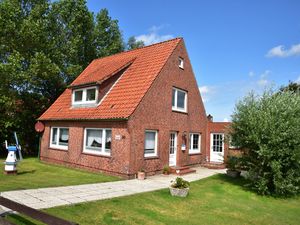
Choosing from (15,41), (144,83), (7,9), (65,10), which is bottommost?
(144,83)

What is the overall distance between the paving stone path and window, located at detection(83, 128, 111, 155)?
2844 mm

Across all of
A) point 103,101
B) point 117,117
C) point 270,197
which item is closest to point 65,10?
point 103,101

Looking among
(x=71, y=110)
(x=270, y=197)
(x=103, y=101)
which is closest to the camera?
(x=270, y=197)

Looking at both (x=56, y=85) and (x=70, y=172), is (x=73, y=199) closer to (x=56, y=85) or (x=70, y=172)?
(x=70, y=172)

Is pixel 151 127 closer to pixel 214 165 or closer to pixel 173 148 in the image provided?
pixel 173 148

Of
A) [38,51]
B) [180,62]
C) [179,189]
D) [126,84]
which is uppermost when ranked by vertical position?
[38,51]

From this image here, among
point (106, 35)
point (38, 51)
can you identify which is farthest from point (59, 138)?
point (106, 35)

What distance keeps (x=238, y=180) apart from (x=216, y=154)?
23.6 feet

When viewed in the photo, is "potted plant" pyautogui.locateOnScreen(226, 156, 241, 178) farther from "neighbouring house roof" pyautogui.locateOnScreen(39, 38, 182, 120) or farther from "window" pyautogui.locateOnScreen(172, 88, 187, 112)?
"neighbouring house roof" pyautogui.locateOnScreen(39, 38, 182, 120)

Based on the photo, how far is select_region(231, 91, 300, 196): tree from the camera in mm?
13359

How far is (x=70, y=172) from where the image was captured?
1659 centimetres

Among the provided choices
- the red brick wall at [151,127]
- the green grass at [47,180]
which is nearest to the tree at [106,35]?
the red brick wall at [151,127]

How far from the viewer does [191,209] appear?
33.3ft

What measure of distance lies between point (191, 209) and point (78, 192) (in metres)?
4.05
